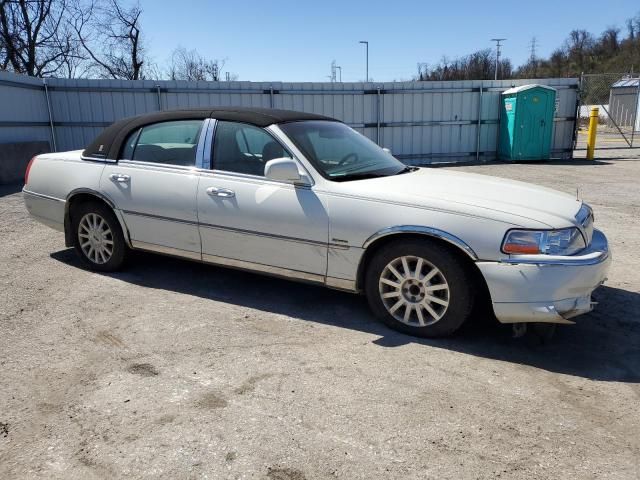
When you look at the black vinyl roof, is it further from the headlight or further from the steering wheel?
the headlight

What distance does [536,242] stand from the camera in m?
3.31

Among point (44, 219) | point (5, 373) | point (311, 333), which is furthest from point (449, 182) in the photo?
point (44, 219)

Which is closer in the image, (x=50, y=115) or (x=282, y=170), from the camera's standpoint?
(x=282, y=170)

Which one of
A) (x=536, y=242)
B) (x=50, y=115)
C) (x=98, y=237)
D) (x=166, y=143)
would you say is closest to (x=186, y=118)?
(x=166, y=143)

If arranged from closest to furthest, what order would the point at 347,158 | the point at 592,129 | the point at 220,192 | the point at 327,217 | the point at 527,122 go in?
1. the point at 327,217
2. the point at 220,192
3. the point at 347,158
4. the point at 527,122
5. the point at 592,129

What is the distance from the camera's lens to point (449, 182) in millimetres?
4090

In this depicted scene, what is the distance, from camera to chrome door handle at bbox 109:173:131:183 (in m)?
4.76

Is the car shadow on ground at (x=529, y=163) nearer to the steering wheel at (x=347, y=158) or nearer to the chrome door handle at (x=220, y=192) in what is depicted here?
the steering wheel at (x=347, y=158)

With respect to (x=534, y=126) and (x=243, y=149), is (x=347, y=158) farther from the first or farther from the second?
(x=534, y=126)

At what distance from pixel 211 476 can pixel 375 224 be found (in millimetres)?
1990

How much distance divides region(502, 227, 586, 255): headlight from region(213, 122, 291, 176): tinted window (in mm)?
1779

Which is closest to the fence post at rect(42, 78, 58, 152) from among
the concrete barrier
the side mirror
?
the concrete barrier

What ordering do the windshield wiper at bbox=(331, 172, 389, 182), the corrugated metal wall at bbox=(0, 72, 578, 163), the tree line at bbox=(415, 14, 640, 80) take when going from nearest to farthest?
1. the windshield wiper at bbox=(331, 172, 389, 182)
2. the corrugated metal wall at bbox=(0, 72, 578, 163)
3. the tree line at bbox=(415, 14, 640, 80)

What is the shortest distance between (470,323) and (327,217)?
4.52 ft
